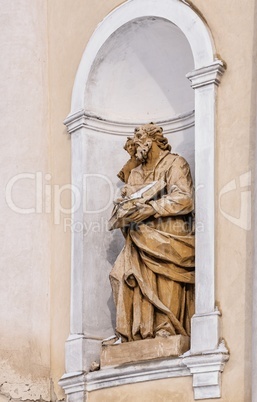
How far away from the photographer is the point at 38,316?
11.4 m

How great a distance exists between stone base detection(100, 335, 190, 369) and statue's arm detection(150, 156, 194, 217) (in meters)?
0.89

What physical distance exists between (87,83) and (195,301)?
2174 mm

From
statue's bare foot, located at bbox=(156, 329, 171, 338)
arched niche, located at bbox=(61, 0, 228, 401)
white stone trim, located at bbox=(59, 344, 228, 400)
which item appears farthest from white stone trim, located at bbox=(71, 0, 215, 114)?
white stone trim, located at bbox=(59, 344, 228, 400)

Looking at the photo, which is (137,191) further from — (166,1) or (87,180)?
(166,1)

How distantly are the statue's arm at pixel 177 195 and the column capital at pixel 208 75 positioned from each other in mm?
668

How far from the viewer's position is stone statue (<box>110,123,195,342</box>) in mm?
10461

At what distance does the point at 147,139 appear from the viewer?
10938 mm

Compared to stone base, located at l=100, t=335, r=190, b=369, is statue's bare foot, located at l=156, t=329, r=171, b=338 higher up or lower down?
higher up

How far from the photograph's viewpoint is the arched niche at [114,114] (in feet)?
34.7

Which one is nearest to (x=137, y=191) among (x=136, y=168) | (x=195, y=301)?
(x=136, y=168)

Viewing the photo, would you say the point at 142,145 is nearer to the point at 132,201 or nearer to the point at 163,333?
the point at 132,201

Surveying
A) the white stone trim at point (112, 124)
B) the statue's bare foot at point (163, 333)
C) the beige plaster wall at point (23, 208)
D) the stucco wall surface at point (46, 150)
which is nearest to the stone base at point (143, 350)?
the statue's bare foot at point (163, 333)

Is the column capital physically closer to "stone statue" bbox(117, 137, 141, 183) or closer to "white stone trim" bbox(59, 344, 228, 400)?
"stone statue" bbox(117, 137, 141, 183)

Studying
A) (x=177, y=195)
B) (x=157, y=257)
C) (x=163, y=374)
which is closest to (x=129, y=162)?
(x=177, y=195)
